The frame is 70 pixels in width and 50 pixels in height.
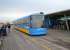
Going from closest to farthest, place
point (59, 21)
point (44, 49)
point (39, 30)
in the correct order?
1. point (44, 49)
2. point (39, 30)
3. point (59, 21)

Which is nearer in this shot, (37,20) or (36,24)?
(36,24)

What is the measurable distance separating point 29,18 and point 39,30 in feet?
8.46

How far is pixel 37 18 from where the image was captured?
30.1m

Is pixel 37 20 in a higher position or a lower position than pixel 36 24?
higher

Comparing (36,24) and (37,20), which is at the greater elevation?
(37,20)

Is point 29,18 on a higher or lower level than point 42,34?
higher

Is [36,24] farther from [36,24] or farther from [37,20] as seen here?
[37,20]

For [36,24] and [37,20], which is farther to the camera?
[37,20]

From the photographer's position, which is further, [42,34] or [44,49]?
[42,34]

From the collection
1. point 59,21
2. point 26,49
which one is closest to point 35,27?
point 26,49

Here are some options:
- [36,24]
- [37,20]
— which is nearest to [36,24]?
[36,24]

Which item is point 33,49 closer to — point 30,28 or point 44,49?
point 44,49

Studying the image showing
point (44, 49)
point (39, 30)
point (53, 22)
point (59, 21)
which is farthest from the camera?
point (53, 22)

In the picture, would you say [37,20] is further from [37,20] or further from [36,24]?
[36,24]
